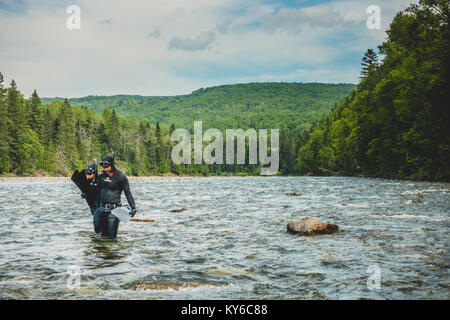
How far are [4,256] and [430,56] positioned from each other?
4203 centimetres

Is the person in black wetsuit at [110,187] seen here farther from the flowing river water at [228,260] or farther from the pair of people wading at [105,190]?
the flowing river water at [228,260]

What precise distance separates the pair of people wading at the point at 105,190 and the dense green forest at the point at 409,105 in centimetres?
3354

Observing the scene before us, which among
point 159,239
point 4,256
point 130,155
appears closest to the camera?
point 4,256

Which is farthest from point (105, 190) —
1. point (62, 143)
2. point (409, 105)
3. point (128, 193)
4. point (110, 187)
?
point (62, 143)

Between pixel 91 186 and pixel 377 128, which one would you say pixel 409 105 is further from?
pixel 91 186

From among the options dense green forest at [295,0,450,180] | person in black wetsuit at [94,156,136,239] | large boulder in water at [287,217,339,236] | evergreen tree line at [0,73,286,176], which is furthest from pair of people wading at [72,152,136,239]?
evergreen tree line at [0,73,286,176]

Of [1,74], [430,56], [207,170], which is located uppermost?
[1,74]

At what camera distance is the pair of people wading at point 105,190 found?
36.0 ft

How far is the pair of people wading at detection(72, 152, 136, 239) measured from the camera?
10984 millimetres

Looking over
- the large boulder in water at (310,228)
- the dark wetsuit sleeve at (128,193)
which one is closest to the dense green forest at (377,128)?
the large boulder in water at (310,228)

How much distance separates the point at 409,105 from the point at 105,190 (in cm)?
3996
